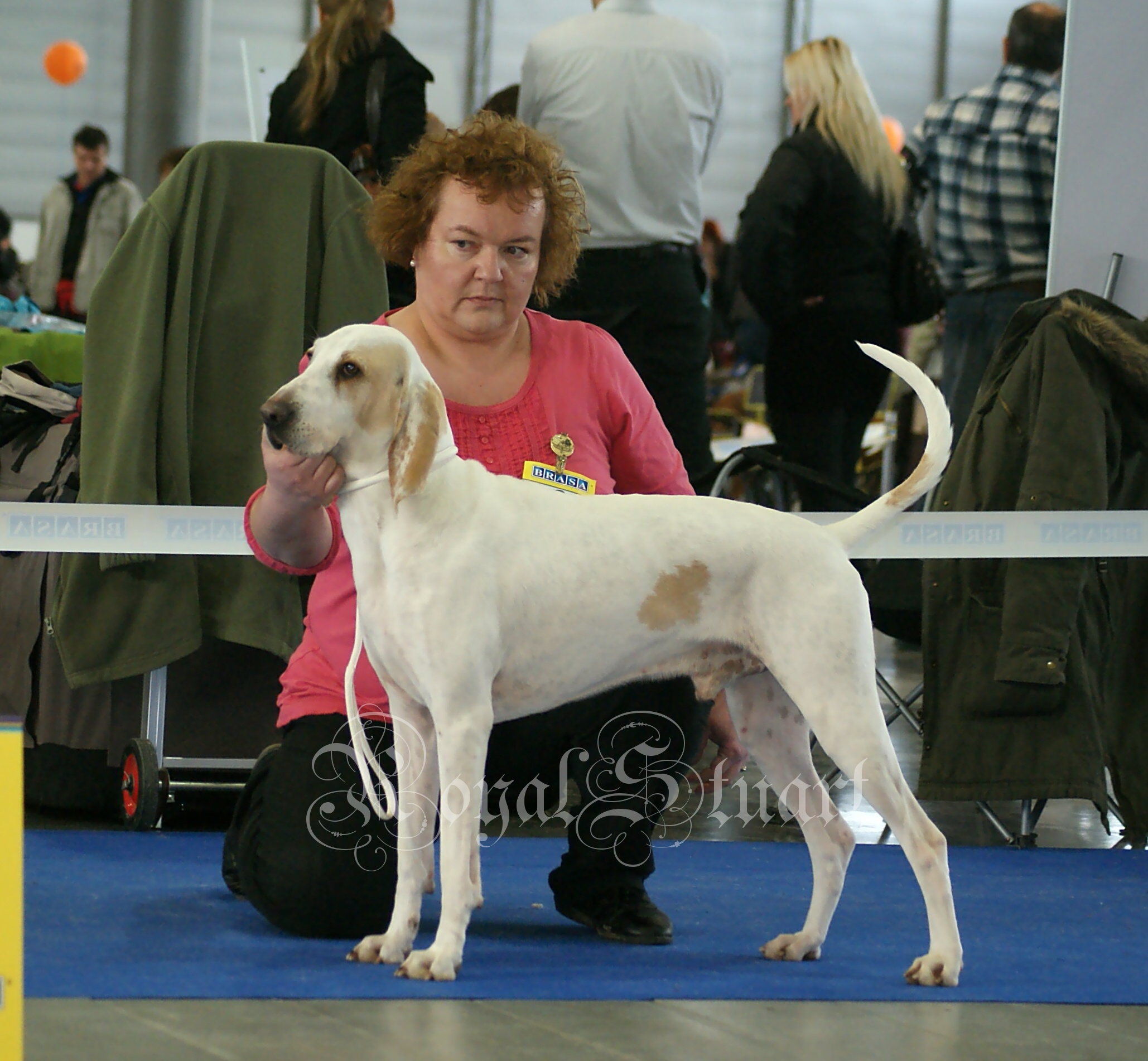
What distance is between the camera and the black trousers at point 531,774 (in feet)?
7.14

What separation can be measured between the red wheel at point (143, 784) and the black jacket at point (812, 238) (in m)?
2.30

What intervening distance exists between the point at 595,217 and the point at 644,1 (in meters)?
0.61

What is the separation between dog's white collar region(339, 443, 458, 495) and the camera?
70.4 inches

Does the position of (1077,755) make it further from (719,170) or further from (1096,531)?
(719,170)

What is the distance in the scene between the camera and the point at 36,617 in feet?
9.61

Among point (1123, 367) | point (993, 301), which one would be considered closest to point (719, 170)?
point (993, 301)

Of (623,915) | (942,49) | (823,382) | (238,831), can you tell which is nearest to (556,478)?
(623,915)

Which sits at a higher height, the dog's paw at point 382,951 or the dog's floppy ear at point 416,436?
the dog's floppy ear at point 416,436

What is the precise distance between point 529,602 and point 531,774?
561mm

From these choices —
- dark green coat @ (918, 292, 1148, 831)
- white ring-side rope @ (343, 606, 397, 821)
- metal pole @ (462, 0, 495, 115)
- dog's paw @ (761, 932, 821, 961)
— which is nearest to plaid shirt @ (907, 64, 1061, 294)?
dark green coat @ (918, 292, 1148, 831)

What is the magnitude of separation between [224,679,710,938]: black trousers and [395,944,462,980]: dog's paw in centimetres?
31

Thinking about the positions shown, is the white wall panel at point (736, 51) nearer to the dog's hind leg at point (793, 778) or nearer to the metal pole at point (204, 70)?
the metal pole at point (204, 70)

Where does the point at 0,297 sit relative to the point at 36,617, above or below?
above

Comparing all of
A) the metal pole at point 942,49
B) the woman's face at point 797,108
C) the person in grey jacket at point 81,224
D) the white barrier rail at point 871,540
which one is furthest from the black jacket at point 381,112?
the metal pole at point 942,49
